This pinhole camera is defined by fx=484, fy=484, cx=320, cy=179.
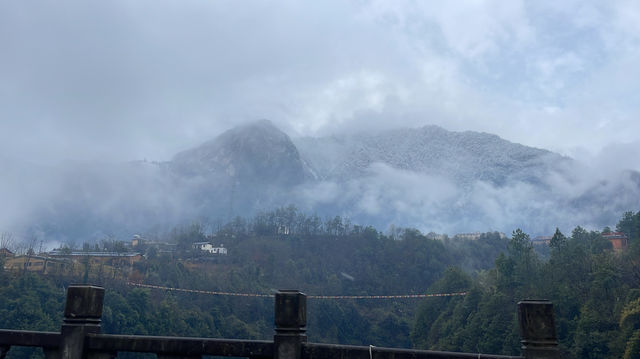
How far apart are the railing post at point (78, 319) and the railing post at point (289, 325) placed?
8.92 ft

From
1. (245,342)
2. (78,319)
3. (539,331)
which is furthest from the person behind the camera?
(78,319)

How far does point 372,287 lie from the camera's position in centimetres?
11244

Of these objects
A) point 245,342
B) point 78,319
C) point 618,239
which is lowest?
point 245,342

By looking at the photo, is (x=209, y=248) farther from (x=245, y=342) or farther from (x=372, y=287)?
(x=245, y=342)

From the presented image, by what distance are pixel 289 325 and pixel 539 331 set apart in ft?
9.72

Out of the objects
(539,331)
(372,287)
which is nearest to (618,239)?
(372,287)

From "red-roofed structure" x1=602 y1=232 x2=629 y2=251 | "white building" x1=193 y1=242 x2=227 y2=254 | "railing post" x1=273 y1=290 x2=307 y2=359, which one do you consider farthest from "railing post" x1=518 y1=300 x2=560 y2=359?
"white building" x1=193 y1=242 x2=227 y2=254

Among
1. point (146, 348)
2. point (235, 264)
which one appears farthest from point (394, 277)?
point (146, 348)

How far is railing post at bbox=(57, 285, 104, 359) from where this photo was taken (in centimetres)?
677

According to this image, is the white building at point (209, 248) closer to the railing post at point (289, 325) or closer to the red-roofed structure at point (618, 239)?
the red-roofed structure at point (618, 239)

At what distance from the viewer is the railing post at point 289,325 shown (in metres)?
6.09

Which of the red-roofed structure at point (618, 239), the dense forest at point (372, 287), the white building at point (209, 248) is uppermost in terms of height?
the red-roofed structure at point (618, 239)

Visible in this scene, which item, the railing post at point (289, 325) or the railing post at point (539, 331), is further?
the railing post at point (289, 325)

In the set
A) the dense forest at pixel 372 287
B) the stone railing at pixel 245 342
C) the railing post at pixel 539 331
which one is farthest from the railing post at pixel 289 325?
the dense forest at pixel 372 287
